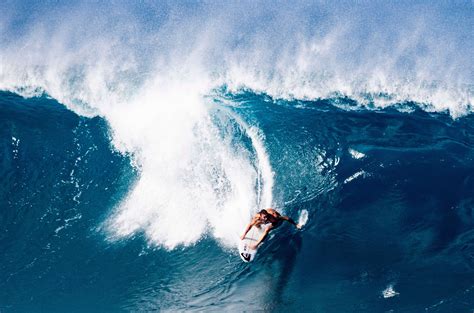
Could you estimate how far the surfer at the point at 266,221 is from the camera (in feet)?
37.4

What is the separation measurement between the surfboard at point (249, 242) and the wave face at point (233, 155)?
37 cm

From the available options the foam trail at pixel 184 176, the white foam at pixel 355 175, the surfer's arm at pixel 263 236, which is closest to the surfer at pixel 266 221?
the surfer's arm at pixel 263 236

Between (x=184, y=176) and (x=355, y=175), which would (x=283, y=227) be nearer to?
(x=355, y=175)

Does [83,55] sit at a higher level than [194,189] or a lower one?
higher

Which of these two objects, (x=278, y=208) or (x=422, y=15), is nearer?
(x=278, y=208)

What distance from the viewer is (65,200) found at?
1353cm

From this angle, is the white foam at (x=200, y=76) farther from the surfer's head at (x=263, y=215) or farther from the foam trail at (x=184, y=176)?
the surfer's head at (x=263, y=215)

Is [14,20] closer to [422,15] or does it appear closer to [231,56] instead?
[231,56]

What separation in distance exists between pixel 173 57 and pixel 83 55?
3.32 metres

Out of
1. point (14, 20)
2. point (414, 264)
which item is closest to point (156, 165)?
point (414, 264)

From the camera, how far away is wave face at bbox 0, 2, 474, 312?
12.0 metres

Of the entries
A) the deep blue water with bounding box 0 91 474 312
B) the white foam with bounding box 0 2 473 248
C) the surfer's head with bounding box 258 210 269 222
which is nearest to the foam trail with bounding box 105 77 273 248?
the white foam with bounding box 0 2 473 248

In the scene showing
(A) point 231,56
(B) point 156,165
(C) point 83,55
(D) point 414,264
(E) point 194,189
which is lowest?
(D) point 414,264

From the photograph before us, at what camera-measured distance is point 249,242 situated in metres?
11.9
